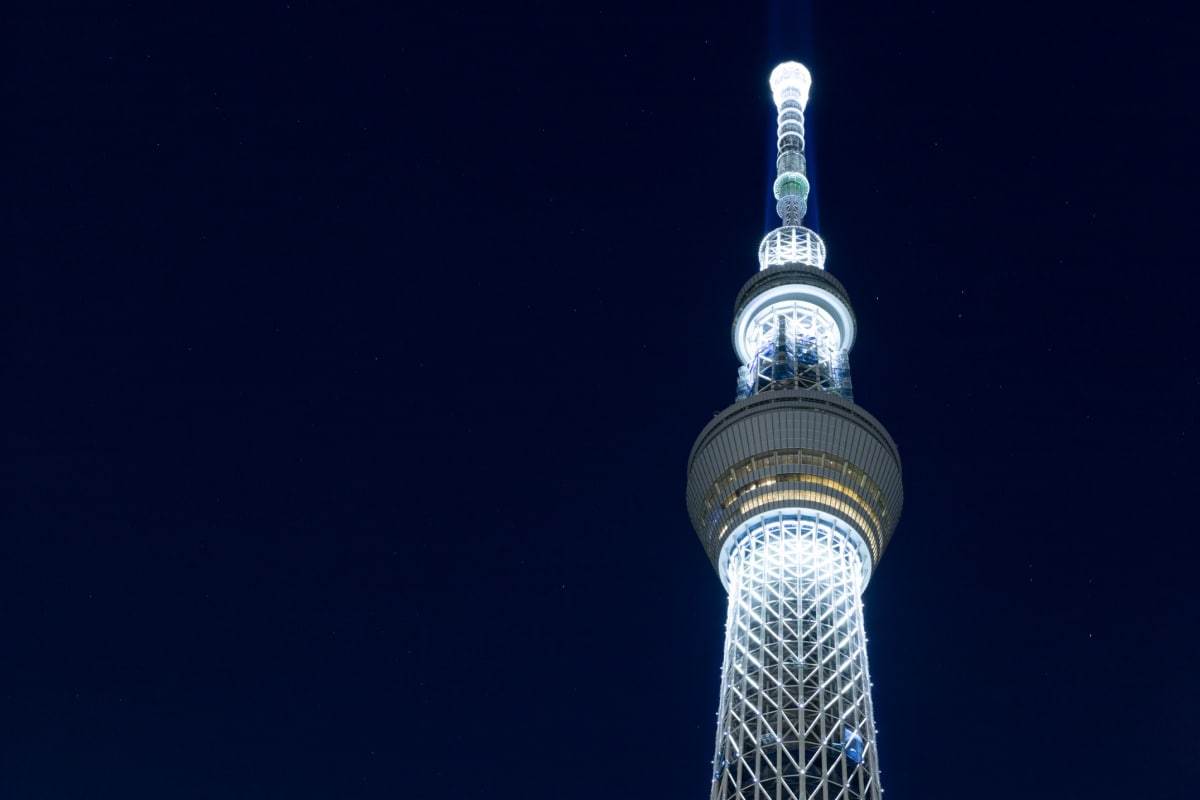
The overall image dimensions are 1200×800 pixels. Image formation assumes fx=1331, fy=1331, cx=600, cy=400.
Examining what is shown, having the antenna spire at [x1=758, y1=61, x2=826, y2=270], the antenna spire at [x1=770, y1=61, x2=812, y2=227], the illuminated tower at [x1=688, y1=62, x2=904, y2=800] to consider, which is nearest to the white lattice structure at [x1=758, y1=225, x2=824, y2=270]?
the antenna spire at [x1=758, y1=61, x2=826, y2=270]

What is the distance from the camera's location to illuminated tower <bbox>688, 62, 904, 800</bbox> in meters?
61.1

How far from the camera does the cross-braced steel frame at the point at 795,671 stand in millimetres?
60094

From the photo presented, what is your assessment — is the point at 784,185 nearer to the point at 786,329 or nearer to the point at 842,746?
the point at 786,329

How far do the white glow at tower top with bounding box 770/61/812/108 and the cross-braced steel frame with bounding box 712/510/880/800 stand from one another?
129ft

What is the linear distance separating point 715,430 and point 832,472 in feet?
23.2

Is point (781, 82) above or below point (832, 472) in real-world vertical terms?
above

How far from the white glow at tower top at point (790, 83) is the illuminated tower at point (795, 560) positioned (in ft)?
82.4

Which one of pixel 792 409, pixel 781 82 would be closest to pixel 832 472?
pixel 792 409

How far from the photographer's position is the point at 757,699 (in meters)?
64.3

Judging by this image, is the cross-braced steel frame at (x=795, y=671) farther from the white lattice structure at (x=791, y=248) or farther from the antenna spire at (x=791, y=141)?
the antenna spire at (x=791, y=141)

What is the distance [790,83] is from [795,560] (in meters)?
42.1

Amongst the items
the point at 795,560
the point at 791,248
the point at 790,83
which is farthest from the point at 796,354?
the point at 790,83

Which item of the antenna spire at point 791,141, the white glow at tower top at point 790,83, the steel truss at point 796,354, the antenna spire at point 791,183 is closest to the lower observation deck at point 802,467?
the steel truss at point 796,354

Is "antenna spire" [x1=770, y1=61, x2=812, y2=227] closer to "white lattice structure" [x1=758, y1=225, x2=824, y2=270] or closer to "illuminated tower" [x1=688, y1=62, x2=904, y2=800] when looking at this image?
"white lattice structure" [x1=758, y1=225, x2=824, y2=270]
